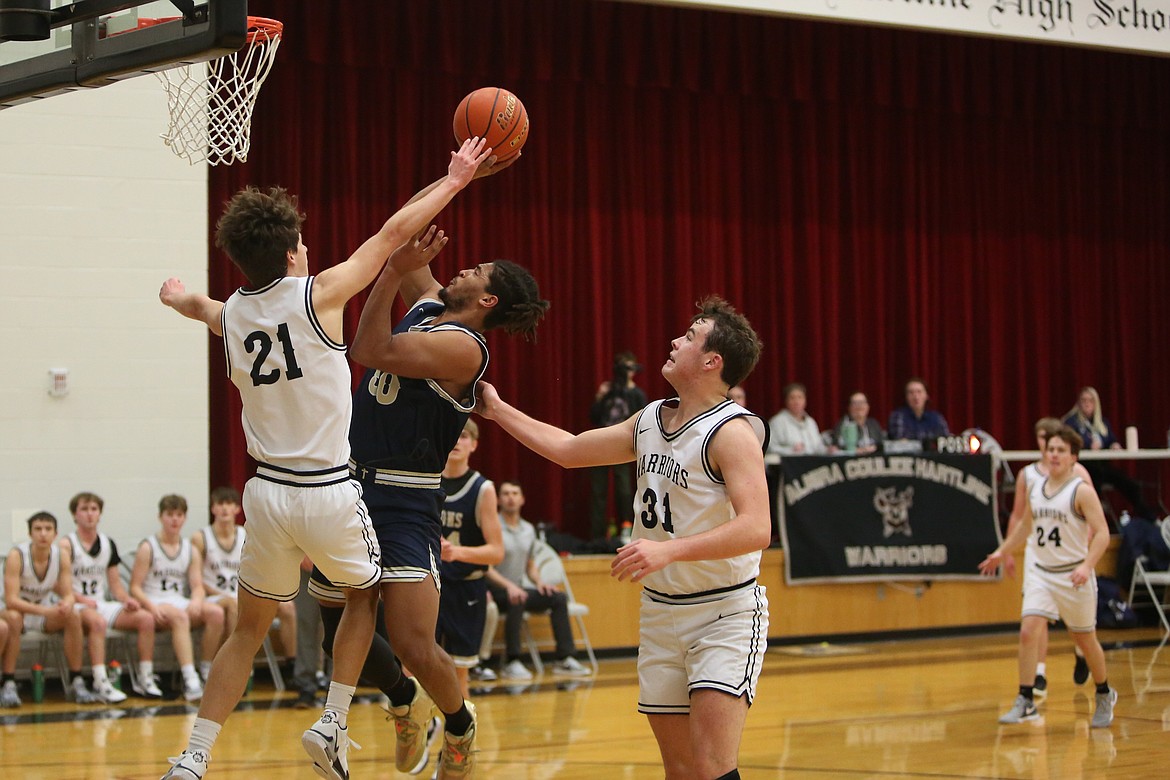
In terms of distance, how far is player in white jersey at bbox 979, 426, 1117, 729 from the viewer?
8047mm

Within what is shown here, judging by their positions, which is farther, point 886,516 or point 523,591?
point 886,516

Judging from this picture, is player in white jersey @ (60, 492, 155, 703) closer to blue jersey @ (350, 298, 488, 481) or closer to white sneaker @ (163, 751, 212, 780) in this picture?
blue jersey @ (350, 298, 488, 481)

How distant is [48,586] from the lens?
938 centimetres

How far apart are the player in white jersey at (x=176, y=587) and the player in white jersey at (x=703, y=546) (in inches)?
227

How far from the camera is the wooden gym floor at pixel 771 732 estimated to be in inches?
272

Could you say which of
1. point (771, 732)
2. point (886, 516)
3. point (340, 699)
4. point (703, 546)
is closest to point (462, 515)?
point (771, 732)

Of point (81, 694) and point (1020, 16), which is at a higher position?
A: point (1020, 16)

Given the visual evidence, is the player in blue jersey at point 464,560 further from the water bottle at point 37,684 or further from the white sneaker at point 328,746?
the water bottle at point 37,684

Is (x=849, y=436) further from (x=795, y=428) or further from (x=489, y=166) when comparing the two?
(x=489, y=166)

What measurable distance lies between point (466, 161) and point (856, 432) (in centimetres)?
870

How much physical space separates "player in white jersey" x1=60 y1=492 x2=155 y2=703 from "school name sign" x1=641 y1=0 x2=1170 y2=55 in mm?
5830

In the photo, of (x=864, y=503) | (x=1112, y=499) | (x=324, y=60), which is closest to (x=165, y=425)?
(x=324, y=60)

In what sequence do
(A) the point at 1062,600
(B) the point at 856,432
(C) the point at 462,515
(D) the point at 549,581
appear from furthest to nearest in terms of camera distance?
(B) the point at 856,432
(D) the point at 549,581
(A) the point at 1062,600
(C) the point at 462,515

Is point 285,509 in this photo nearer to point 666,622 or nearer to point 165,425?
point 666,622
